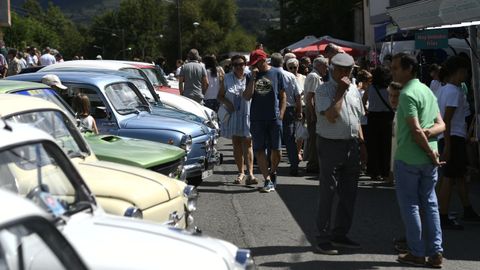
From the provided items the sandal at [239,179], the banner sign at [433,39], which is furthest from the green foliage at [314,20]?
the sandal at [239,179]

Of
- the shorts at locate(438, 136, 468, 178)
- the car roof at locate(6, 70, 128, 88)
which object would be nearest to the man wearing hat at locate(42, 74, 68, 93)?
the car roof at locate(6, 70, 128, 88)

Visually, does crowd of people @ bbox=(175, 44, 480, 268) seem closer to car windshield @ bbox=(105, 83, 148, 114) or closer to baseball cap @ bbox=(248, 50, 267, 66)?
baseball cap @ bbox=(248, 50, 267, 66)

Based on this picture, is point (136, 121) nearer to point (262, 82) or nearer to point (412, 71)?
point (262, 82)

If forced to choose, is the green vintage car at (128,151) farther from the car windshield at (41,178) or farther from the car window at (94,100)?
the car windshield at (41,178)

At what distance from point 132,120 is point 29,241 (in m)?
7.11

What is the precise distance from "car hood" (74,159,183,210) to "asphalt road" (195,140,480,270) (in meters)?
1.52

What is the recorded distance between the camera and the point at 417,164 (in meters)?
6.26

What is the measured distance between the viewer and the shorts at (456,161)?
25.6 feet

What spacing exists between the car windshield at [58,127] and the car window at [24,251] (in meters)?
3.06

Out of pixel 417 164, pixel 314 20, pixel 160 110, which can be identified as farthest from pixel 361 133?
pixel 314 20

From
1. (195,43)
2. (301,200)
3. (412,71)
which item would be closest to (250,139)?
(301,200)

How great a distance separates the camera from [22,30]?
318 ft

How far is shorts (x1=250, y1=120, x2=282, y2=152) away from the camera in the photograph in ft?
33.3

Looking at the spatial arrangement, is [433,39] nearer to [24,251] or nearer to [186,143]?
[186,143]
